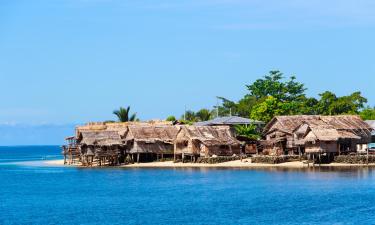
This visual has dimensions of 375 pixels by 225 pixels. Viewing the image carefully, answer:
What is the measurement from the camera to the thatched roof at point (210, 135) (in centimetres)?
7812

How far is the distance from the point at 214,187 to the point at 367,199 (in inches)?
503

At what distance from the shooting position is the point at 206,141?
3056 inches

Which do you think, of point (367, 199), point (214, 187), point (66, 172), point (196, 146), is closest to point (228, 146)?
point (196, 146)

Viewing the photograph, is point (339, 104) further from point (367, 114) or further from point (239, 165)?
point (239, 165)

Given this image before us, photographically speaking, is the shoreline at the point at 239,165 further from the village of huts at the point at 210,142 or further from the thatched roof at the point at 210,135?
the thatched roof at the point at 210,135

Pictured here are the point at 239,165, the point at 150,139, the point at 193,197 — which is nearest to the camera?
the point at 193,197

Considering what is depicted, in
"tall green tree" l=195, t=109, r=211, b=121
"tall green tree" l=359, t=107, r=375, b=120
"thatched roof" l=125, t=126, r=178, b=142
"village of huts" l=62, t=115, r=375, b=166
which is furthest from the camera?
"tall green tree" l=195, t=109, r=211, b=121

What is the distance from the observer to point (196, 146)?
7894 cm

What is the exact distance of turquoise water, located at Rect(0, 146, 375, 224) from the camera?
41.9 metres

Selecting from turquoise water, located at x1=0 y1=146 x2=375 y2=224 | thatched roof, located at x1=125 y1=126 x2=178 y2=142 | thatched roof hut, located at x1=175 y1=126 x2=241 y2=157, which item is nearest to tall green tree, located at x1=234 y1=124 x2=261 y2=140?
thatched roof hut, located at x1=175 y1=126 x2=241 y2=157

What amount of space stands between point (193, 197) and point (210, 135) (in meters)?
29.0

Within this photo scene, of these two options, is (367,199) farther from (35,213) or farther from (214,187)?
(35,213)

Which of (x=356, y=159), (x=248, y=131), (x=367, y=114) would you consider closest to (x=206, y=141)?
(x=248, y=131)

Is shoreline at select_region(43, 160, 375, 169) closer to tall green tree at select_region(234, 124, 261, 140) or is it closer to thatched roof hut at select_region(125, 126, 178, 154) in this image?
thatched roof hut at select_region(125, 126, 178, 154)
